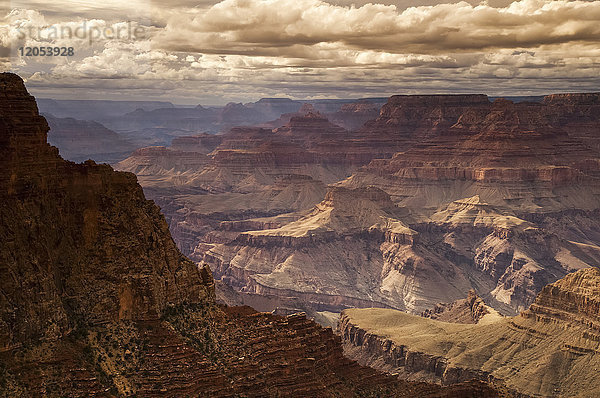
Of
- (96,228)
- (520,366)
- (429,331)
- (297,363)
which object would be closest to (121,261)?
(96,228)

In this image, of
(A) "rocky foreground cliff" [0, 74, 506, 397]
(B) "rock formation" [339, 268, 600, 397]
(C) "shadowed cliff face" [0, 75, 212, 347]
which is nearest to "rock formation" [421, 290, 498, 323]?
(B) "rock formation" [339, 268, 600, 397]

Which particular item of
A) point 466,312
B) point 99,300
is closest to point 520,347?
point 466,312

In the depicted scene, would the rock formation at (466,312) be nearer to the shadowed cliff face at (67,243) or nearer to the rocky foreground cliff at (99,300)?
the rocky foreground cliff at (99,300)

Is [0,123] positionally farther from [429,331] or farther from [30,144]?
[429,331]

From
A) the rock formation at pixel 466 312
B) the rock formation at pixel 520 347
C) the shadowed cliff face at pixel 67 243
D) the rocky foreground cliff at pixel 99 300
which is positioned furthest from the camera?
the rock formation at pixel 466 312

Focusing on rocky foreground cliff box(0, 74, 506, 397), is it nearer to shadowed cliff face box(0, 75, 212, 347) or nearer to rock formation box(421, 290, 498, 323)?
shadowed cliff face box(0, 75, 212, 347)

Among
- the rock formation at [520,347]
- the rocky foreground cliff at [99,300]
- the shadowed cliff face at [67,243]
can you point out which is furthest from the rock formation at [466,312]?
the shadowed cliff face at [67,243]
